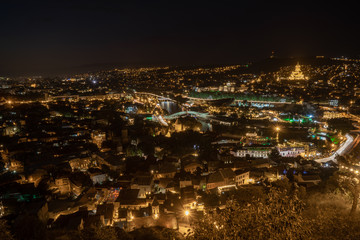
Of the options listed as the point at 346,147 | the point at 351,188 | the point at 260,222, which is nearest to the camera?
the point at 260,222

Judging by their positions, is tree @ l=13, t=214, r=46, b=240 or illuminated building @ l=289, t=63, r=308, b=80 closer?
tree @ l=13, t=214, r=46, b=240

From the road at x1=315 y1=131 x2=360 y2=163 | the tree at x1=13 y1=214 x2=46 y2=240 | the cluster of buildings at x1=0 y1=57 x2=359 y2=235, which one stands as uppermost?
the tree at x1=13 y1=214 x2=46 y2=240

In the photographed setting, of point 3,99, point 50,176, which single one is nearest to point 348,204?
point 50,176

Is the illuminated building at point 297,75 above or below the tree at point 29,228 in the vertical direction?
below

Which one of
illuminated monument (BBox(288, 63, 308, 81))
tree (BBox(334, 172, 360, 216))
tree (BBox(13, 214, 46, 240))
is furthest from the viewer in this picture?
illuminated monument (BBox(288, 63, 308, 81))

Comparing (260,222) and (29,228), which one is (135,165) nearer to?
(29,228)

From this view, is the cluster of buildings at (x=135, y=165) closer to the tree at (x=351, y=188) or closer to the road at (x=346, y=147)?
the road at (x=346, y=147)

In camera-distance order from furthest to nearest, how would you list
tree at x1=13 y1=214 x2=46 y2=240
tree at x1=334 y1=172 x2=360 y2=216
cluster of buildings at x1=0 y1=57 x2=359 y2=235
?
cluster of buildings at x1=0 y1=57 x2=359 y2=235 < tree at x1=334 y1=172 x2=360 y2=216 < tree at x1=13 y1=214 x2=46 y2=240

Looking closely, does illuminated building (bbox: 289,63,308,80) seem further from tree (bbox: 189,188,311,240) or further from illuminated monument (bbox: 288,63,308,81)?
tree (bbox: 189,188,311,240)

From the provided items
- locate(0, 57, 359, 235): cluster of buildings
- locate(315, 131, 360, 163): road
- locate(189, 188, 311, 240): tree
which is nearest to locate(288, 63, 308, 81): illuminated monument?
locate(0, 57, 359, 235): cluster of buildings

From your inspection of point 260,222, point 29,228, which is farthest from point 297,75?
point 29,228

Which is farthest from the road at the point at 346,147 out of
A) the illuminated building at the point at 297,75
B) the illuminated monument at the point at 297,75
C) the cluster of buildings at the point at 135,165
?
the illuminated building at the point at 297,75

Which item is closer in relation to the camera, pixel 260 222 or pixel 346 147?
pixel 260 222
